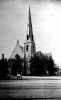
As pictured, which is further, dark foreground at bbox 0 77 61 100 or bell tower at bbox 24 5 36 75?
bell tower at bbox 24 5 36 75

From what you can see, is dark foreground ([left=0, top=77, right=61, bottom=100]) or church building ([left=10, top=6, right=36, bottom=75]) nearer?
dark foreground ([left=0, top=77, right=61, bottom=100])

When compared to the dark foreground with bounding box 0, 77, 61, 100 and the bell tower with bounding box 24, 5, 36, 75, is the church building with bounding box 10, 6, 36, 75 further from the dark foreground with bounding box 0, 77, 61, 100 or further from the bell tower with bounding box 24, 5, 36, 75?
the dark foreground with bounding box 0, 77, 61, 100

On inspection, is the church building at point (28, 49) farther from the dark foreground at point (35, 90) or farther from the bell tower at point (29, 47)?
the dark foreground at point (35, 90)

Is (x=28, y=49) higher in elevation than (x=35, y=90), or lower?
higher

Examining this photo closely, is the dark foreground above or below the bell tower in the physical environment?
below

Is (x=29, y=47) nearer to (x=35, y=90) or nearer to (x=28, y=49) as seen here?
(x=28, y=49)

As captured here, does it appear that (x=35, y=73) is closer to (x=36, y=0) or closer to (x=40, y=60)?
(x=40, y=60)

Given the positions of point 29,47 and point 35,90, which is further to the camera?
point 29,47

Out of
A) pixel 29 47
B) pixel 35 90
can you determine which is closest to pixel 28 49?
pixel 29 47

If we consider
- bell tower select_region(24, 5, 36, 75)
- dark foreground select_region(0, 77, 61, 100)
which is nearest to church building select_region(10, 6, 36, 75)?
bell tower select_region(24, 5, 36, 75)

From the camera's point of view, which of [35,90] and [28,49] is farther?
[28,49]

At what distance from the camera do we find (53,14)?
229 centimetres

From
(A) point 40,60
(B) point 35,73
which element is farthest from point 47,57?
(B) point 35,73

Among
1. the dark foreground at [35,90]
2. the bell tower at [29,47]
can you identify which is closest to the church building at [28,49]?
the bell tower at [29,47]
